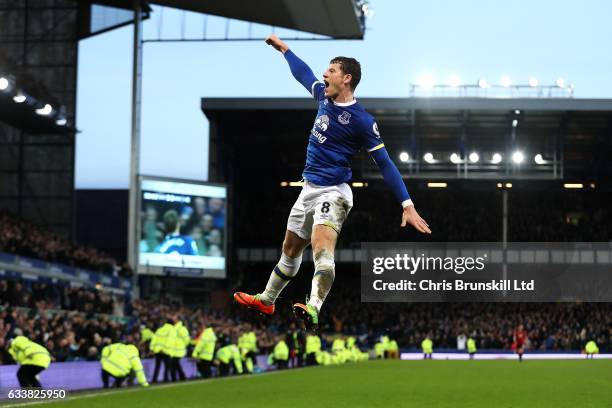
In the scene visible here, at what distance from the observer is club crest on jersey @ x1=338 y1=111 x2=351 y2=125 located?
9125 millimetres

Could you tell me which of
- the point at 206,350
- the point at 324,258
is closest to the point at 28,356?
the point at 206,350

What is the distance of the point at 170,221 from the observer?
53.4 metres

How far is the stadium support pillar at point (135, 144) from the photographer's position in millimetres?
52781

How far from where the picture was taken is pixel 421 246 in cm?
7050

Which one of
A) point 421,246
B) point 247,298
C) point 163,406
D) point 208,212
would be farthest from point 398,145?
point 247,298

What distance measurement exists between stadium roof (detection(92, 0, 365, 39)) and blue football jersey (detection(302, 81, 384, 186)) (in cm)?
3442

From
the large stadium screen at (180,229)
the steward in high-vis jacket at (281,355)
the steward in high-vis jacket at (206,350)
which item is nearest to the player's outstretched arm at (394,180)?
the steward in high-vis jacket at (206,350)

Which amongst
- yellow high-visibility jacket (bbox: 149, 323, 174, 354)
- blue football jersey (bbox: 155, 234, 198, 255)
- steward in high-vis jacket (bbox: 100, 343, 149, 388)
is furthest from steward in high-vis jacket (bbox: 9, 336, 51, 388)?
blue football jersey (bbox: 155, 234, 198, 255)

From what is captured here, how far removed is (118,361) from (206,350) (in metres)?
6.24

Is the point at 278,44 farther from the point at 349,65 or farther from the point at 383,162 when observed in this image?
the point at 383,162

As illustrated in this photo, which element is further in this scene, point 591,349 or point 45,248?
point 591,349

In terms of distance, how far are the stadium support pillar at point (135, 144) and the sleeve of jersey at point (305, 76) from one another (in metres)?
43.5

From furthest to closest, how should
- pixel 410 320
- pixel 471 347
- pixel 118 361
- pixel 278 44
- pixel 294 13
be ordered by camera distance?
pixel 410 320 < pixel 471 347 < pixel 294 13 < pixel 118 361 < pixel 278 44

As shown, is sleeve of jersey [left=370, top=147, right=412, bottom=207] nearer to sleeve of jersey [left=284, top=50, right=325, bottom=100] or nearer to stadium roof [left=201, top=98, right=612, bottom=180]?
sleeve of jersey [left=284, top=50, right=325, bottom=100]
